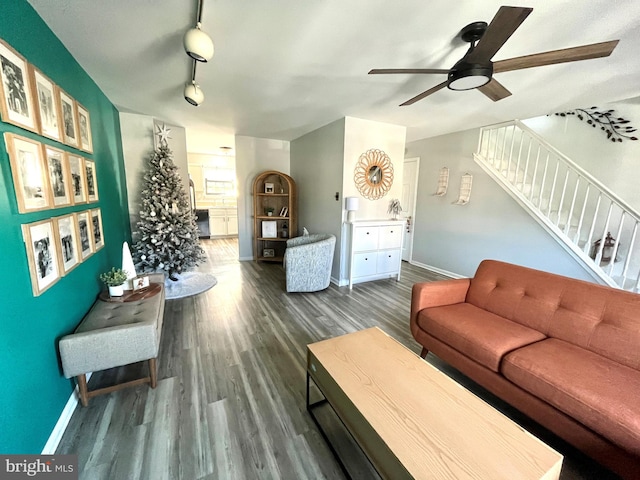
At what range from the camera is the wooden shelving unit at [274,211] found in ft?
16.9

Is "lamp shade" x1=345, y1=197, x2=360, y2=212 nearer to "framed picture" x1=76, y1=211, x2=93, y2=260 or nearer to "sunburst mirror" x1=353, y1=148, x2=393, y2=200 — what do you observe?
"sunburst mirror" x1=353, y1=148, x2=393, y2=200

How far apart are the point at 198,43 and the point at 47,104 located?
1.05m

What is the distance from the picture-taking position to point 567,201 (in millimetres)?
3688

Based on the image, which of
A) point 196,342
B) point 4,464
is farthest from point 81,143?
point 4,464

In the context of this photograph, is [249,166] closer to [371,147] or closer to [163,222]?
[163,222]

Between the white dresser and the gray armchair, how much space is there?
0.35m

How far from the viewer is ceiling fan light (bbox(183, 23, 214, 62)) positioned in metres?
1.54

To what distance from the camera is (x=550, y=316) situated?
70.1 inches

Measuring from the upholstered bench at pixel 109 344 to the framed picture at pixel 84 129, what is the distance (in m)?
1.44

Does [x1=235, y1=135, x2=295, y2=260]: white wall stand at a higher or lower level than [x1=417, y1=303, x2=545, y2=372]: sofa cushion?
higher

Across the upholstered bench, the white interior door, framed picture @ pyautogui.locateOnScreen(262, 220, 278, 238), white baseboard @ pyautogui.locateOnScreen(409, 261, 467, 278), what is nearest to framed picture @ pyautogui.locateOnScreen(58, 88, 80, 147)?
the upholstered bench

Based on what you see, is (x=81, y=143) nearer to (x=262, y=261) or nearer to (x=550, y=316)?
(x=262, y=261)

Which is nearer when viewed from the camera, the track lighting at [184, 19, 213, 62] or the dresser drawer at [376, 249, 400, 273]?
the track lighting at [184, 19, 213, 62]

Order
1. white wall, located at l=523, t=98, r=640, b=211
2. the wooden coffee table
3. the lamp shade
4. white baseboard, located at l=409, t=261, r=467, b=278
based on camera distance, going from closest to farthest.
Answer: the wooden coffee table < white wall, located at l=523, t=98, r=640, b=211 < the lamp shade < white baseboard, located at l=409, t=261, r=467, b=278
